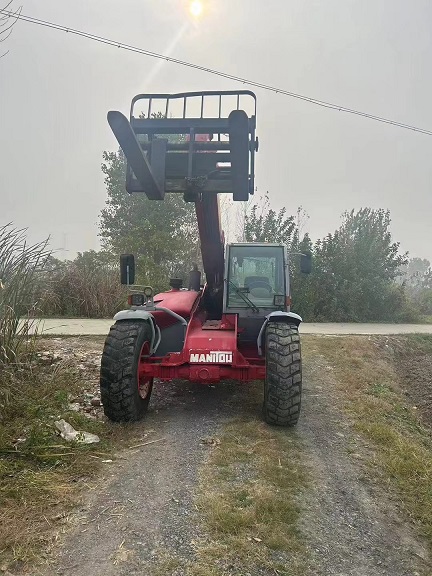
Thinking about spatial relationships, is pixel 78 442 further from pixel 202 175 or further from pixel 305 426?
pixel 202 175

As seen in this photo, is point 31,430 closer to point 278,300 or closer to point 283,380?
point 283,380

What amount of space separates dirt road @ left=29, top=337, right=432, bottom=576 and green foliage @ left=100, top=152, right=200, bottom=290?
43.4 ft

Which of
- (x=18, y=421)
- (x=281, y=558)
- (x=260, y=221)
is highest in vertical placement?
(x=260, y=221)

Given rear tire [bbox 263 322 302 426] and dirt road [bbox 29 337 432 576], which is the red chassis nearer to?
rear tire [bbox 263 322 302 426]

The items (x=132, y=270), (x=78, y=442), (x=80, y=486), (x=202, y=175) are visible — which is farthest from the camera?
(x=132, y=270)

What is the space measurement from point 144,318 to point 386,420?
3.16 meters

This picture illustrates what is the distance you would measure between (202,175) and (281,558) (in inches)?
139

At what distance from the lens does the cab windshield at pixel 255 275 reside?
6.09 m

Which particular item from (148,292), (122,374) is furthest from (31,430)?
(148,292)

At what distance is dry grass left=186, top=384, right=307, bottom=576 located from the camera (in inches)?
109

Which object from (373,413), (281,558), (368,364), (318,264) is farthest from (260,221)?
(281,558)

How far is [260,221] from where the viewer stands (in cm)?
1883

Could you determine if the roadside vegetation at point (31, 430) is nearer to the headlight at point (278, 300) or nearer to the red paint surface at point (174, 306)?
the red paint surface at point (174, 306)

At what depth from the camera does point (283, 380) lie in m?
4.85
